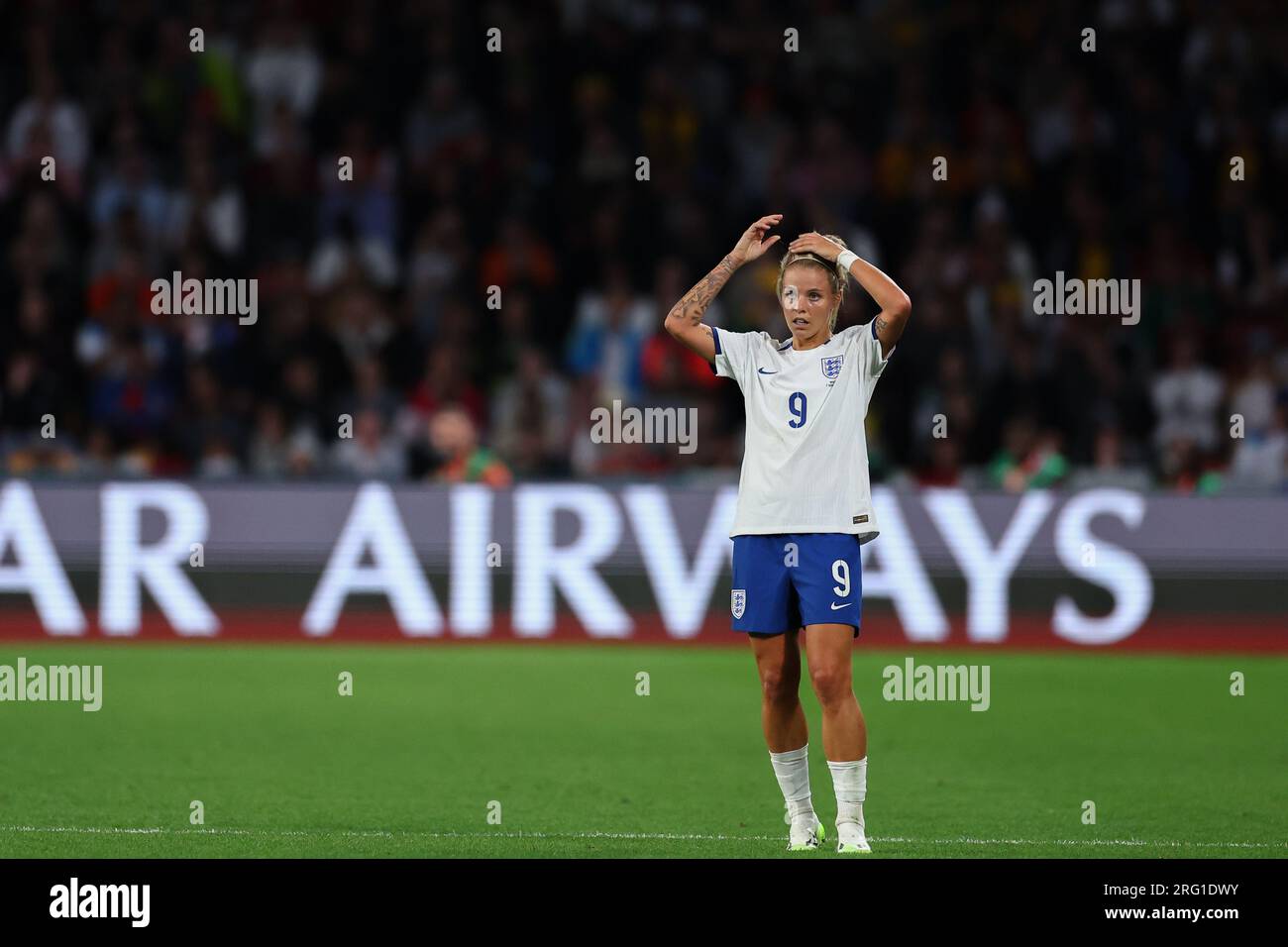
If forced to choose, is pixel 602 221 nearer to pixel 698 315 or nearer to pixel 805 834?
pixel 698 315

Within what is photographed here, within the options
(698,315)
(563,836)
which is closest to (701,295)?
(698,315)

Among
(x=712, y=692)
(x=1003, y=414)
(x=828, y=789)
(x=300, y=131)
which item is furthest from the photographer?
(x=300, y=131)

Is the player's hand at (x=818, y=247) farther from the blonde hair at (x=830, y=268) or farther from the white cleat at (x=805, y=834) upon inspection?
the white cleat at (x=805, y=834)

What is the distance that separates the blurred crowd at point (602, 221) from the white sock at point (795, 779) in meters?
8.11

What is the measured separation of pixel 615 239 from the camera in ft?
60.6

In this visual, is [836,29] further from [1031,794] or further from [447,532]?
[1031,794]

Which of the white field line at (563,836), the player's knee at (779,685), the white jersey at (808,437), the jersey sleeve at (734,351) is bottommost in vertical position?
the white field line at (563,836)

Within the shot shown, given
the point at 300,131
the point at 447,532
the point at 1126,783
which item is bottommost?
the point at 1126,783

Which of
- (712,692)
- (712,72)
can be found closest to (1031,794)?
(712,692)

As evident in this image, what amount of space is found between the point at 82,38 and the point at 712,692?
10.7 m

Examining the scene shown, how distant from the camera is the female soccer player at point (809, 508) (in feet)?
24.5

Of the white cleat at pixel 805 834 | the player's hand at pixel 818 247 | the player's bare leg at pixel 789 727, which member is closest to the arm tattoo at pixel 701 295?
the player's hand at pixel 818 247

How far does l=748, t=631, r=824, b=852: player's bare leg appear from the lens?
24.9 feet

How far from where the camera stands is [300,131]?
19.5 m
